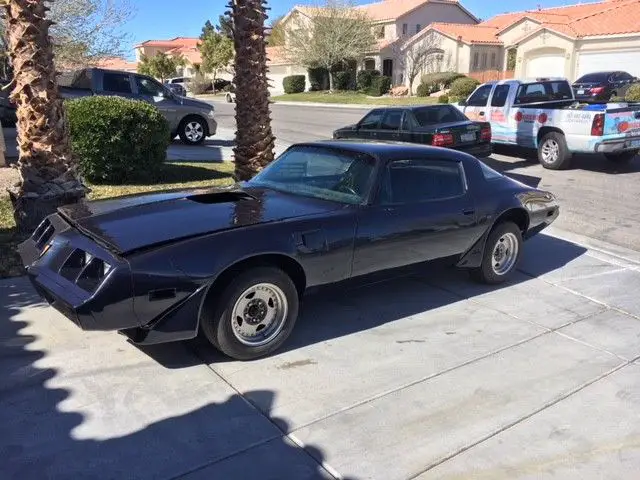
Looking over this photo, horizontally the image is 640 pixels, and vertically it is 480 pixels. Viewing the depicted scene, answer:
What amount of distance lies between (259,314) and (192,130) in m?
12.3

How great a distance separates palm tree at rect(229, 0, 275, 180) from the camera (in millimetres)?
8602

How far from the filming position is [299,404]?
11.9ft

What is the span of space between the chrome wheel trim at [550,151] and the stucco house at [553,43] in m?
26.3

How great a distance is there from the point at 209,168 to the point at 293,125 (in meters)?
11.2

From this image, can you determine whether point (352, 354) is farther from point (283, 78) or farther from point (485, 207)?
point (283, 78)

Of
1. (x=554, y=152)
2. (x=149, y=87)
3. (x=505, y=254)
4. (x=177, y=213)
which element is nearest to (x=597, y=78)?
(x=554, y=152)

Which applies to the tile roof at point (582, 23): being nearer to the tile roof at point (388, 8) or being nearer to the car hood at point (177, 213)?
the tile roof at point (388, 8)

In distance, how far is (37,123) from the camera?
6473mm

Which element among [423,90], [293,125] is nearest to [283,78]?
[423,90]

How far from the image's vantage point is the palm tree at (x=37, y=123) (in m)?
6.24

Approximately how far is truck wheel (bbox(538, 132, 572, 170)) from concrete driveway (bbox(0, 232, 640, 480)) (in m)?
7.66

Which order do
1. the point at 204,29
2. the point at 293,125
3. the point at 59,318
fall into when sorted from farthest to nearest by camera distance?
the point at 204,29 → the point at 293,125 → the point at 59,318

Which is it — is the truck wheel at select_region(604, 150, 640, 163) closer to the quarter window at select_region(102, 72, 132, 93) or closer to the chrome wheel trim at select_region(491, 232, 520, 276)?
the chrome wheel trim at select_region(491, 232, 520, 276)

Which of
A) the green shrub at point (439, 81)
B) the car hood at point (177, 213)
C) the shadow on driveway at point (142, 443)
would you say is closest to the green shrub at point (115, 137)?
the car hood at point (177, 213)
